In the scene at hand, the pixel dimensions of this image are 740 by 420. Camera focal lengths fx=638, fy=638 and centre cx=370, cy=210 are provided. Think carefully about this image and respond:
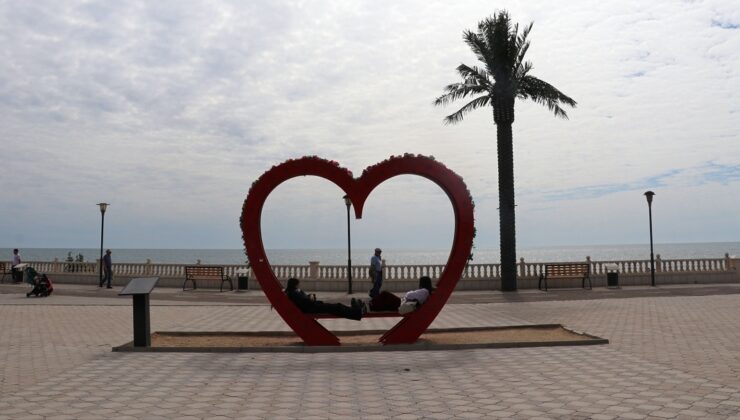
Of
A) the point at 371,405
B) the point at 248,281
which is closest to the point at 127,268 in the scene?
the point at 248,281

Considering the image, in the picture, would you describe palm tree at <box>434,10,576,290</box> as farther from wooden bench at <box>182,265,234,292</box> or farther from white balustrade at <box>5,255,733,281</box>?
wooden bench at <box>182,265,234,292</box>

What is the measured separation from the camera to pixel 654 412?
6.38 meters

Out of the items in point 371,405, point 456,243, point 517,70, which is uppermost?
point 517,70

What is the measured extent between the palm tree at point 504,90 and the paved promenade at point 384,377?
35.6 ft

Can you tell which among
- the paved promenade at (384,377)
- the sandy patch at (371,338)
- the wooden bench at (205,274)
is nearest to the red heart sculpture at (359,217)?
the sandy patch at (371,338)

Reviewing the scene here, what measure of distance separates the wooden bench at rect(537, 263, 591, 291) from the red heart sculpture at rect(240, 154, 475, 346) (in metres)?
15.5

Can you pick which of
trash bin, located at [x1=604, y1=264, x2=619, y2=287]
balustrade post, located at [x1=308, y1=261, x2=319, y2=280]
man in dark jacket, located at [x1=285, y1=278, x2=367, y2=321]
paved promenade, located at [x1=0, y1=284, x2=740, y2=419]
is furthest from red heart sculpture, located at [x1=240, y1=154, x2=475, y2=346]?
trash bin, located at [x1=604, y1=264, x2=619, y2=287]

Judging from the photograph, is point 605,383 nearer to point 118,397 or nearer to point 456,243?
point 456,243

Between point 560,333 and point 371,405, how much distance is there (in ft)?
22.2

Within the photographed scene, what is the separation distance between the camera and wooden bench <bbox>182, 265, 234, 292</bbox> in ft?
89.9

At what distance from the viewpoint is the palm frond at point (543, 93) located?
26297 mm

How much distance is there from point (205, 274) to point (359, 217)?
60.2 ft

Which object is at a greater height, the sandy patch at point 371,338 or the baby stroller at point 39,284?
the baby stroller at point 39,284

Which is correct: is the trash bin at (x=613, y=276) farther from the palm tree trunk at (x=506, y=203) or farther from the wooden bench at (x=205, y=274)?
the wooden bench at (x=205, y=274)
